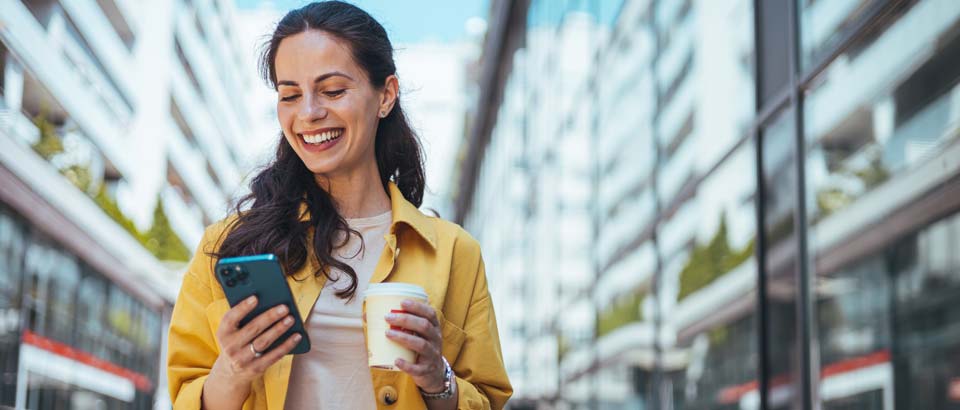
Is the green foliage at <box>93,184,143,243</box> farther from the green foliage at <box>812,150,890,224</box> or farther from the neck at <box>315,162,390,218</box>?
the neck at <box>315,162,390,218</box>

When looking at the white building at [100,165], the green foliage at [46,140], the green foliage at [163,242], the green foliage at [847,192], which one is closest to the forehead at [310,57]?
the white building at [100,165]

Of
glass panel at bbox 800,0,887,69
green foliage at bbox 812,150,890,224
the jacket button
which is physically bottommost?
the jacket button

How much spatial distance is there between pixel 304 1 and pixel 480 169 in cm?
2126

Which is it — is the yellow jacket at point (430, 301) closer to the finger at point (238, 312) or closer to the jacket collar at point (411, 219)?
the jacket collar at point (411, 219)

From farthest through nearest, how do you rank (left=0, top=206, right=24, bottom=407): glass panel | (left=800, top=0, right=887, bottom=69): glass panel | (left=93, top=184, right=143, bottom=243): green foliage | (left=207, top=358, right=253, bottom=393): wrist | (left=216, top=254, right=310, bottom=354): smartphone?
(left=93, top=184, right=143, bottom=243): green foliage < (left=0, top=206, right=24, bottom=407): glass panel < (left=800, top=0, right=887, bottom=69): glass panel < (left=207, top=358, right=253, bottom=393): wrist < (left=216, top=254, right=310, bottom=354): smartphone

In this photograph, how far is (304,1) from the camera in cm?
215

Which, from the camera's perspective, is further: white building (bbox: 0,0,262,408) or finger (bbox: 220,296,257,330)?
white building (bbox: 0,0,262,408)

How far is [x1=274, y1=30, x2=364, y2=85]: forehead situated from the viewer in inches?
74.2

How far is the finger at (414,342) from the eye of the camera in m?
1.65

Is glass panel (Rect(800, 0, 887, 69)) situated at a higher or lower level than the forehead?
higher

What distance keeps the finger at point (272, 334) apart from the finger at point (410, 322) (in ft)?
0.45

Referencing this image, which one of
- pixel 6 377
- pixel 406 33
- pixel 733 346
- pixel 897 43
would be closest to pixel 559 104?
pixel 6 377

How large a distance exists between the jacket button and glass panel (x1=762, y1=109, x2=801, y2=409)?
2.61 m

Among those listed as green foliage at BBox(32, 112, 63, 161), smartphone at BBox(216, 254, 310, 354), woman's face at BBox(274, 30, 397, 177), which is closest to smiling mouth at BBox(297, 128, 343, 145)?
woman's face at BBox(274, 30, 397, 177)
